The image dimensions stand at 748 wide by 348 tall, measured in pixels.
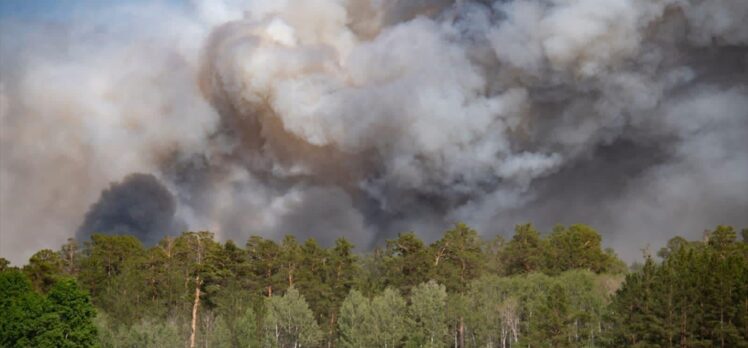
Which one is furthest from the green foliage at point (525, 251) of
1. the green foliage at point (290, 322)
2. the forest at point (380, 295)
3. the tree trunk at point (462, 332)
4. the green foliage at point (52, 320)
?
the green foliage at point (52, 320)

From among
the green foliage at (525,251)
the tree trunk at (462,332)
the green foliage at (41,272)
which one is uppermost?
the green foliage at (525,251)

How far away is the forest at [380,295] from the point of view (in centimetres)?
7556

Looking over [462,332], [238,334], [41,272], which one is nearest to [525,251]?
[462,332]

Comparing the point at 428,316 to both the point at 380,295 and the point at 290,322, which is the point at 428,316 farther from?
the point at 290,322

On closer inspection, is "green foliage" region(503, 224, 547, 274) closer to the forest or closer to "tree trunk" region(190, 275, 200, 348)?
the forest

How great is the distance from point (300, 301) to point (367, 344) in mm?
9737

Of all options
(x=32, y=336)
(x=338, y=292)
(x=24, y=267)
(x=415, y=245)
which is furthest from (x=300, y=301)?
(x=24, y=267)

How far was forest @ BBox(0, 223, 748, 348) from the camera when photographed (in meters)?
75.6

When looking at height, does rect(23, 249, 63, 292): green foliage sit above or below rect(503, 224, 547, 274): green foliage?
below

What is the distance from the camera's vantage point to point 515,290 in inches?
3858

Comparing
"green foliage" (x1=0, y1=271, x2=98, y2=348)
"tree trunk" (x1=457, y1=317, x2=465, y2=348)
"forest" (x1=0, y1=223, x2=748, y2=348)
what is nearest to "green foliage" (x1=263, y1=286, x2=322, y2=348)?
"forest" (x1=0, y1=223, x2=748, y2=348)

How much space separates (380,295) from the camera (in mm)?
99625

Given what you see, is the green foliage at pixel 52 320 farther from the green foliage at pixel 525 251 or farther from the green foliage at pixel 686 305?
the green foliage at pixel 525 251

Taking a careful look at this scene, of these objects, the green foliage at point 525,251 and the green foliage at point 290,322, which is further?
the green foliage at point 525,251
